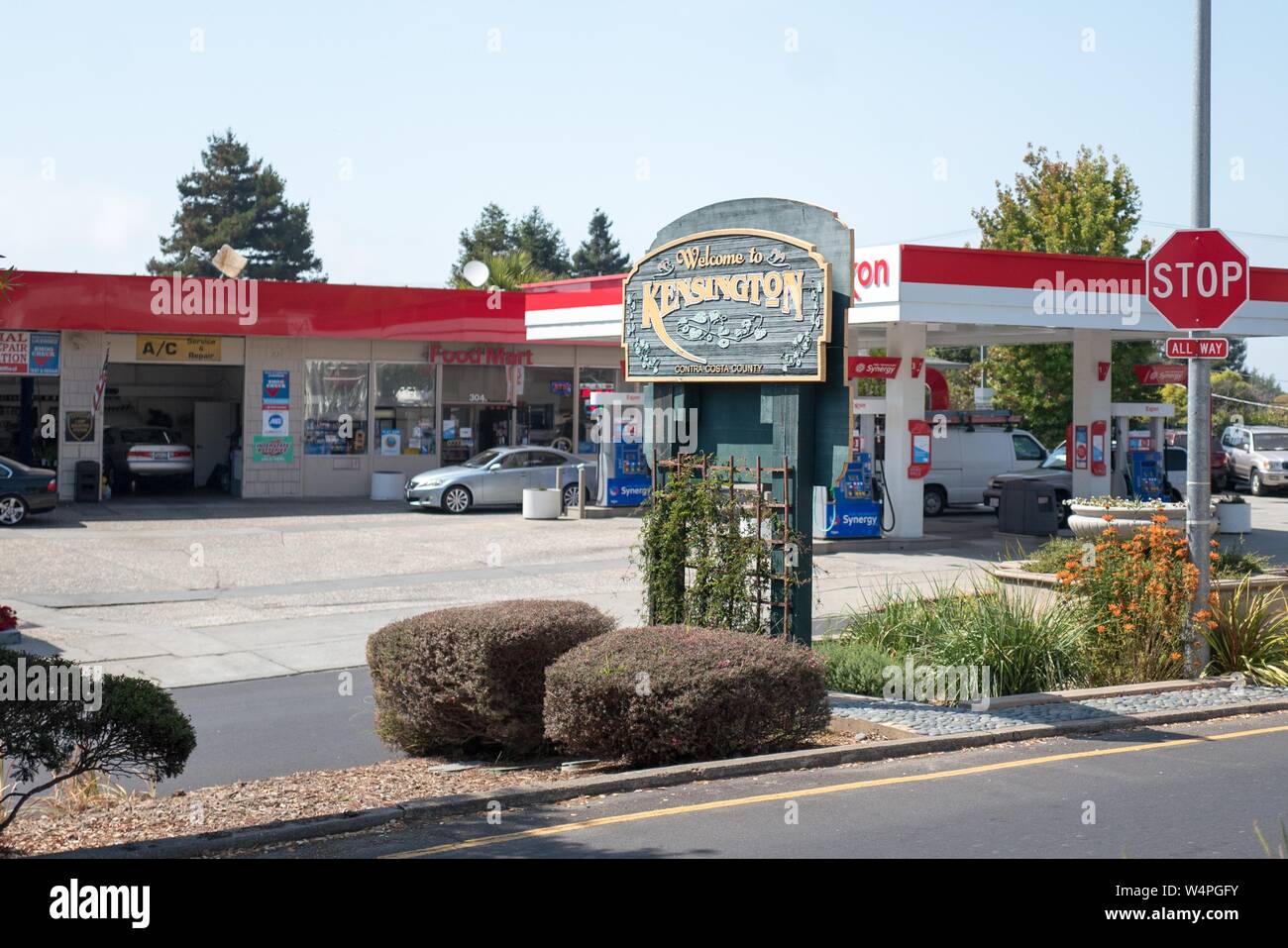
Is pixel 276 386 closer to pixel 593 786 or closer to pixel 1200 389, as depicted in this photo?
pixel 1200 389

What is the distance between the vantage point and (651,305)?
1177 centimetres

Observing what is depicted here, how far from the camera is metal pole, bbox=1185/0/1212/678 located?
12008 mm

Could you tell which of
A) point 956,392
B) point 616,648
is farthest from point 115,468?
point 956,392

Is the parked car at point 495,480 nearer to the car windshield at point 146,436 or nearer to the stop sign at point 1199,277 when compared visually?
the car windshield at point 146,436

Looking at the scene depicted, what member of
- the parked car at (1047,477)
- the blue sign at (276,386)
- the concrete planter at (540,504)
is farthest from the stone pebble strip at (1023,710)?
the blue sign at (276,386)

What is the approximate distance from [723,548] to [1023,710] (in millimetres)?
2647

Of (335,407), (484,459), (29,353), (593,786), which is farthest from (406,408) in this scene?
(593,786)

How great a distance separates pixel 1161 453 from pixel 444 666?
22.6m

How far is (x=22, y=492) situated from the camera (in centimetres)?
2597

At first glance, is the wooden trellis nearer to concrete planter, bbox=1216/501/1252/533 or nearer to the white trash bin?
concrete planter, bbox=1216/501/1252/533

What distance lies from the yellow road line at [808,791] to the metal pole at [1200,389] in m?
1.72

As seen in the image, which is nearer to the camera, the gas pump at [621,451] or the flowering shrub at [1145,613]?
the flowering shrub at [1145,613]

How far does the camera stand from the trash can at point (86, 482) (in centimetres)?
3030
